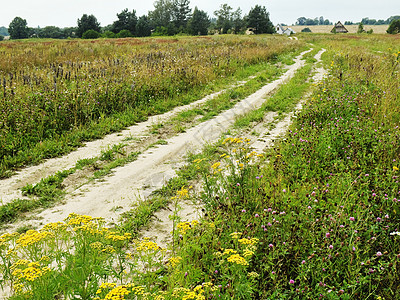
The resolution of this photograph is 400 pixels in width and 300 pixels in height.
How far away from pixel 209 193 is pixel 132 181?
6.06ft

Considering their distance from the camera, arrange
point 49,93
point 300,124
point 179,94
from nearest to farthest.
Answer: point 300,124 → point 49,93 → point 179,94

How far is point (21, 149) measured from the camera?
271 inches

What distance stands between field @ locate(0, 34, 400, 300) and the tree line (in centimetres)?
6477

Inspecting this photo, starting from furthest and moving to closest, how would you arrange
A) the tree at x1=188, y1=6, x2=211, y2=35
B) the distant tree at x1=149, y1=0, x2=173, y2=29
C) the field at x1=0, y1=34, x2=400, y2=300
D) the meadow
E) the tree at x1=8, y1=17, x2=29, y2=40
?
the distant tree at x1=149, y1=0, x2=173, y2=29 < the tree at x1=8, y1=17, x2=29, y2=40 < the tree at x1=188, y1=6, x2=211, y2=35 < the meadow < the field at x1=0, y1=34, x2=400, y2=300

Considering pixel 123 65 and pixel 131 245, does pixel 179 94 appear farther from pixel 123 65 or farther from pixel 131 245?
pixel 131 245

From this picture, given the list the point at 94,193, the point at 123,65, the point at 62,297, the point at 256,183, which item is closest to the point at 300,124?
the point at 256,183

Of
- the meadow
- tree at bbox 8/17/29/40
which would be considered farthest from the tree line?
the meadow

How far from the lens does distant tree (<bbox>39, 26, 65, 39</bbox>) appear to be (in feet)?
296

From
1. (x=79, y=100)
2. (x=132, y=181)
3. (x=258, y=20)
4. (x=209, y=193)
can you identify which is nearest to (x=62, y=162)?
(x=132, y=181)

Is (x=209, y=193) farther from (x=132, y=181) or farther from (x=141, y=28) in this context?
(x=141, y=28)

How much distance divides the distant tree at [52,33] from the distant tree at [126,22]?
22574 mm

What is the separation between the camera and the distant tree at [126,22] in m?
78.8

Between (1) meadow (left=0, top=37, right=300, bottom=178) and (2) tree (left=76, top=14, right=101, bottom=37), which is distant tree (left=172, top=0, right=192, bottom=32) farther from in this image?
(1) meadow (left=0, top=37, right=300, bottom=178)

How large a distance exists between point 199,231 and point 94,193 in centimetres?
242
